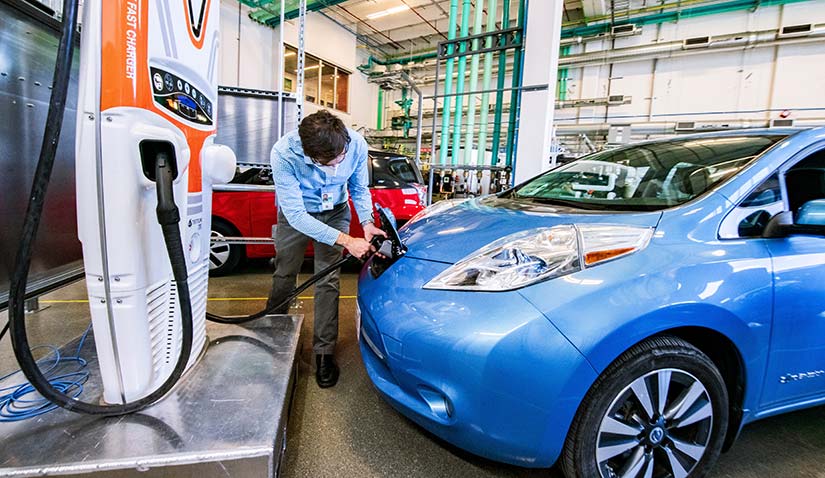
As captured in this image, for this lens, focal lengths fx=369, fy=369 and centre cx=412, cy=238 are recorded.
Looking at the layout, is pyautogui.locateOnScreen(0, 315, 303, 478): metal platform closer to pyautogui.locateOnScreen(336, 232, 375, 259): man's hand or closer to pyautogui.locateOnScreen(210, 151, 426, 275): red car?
pyautogui.locateOnScreen(336, 232, 375, 259): man's hand

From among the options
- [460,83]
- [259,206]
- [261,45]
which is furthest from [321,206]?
[261,45]

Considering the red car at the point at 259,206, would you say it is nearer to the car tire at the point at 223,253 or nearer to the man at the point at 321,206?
the car tire at the point at 223,253

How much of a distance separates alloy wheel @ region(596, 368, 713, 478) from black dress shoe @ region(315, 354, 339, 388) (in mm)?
1196

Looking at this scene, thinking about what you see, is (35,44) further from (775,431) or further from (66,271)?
(775,431)

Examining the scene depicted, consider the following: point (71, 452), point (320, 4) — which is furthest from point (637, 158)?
point (320, 4)

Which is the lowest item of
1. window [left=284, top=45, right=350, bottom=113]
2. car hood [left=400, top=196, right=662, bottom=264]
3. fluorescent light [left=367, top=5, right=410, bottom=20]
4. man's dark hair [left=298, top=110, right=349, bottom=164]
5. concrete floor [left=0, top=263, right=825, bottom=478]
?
concrete floor [left=0, top=263, right=825, bottom=478]

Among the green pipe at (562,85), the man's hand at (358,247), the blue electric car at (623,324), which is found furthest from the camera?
the green pipe at (562,85)

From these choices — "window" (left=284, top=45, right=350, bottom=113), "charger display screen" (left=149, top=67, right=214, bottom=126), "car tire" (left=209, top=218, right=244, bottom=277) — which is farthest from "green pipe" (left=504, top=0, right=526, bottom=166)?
"window" (left=284, top=45, right=350, bottom=113)

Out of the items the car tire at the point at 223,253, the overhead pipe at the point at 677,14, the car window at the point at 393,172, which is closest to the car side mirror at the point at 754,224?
the car window at the point at 393,172

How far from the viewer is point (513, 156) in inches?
157

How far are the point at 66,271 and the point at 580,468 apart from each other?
1938 mm

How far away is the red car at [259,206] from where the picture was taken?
11.4ft

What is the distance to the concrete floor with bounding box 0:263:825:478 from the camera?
1290 millimetres

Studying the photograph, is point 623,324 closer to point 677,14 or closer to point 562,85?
point 677,14
